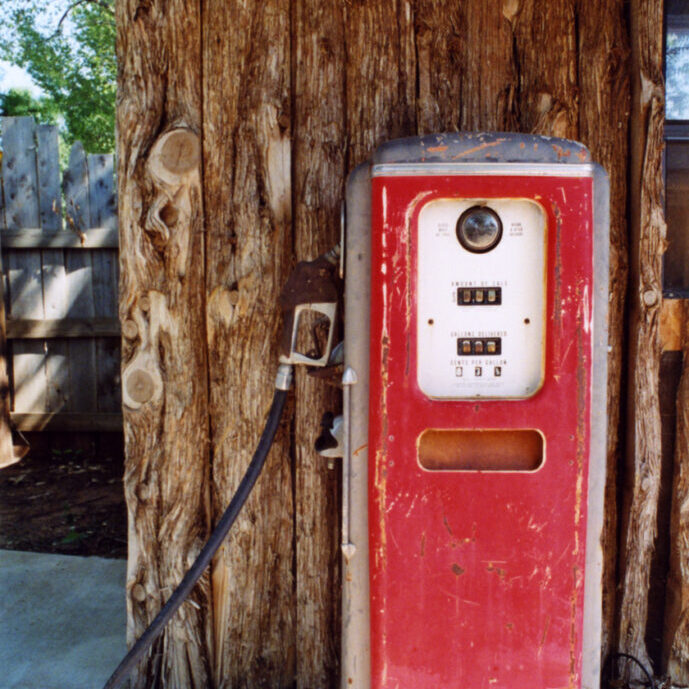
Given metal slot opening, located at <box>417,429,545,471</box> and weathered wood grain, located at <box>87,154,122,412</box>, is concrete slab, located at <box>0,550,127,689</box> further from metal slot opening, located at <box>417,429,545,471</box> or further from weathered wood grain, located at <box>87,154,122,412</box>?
weathered wood grain, located at <box>87,154,122,412</box>

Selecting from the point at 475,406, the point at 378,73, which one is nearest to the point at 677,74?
the point at 378,73

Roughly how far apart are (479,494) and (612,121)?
4.36 feet

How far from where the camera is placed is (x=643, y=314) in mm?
2141

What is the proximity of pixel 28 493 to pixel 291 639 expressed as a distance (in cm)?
308

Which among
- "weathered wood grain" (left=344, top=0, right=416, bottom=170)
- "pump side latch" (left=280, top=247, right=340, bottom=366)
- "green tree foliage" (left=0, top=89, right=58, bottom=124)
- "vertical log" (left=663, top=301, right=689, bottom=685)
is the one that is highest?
"green tree foliage" (left=0, top=89, right=58, bottom=124)

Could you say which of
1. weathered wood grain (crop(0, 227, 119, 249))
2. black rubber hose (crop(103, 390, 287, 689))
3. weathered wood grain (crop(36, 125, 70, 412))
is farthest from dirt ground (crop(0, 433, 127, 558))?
black rubber hose (crop(103, 390, 287, 689))

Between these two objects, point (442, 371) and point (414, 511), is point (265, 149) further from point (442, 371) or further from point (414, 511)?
point (414, 511)

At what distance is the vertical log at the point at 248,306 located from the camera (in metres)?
2.11

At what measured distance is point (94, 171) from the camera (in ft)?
16.6

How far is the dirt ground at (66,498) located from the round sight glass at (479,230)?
9.58 ft

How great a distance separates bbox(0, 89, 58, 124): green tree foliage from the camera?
1375 centimetres

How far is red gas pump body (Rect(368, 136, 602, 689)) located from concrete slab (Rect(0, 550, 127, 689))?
4.75 ft

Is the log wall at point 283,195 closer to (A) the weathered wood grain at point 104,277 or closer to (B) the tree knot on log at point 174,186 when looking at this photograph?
(B) the tree knot on log at point 174,186

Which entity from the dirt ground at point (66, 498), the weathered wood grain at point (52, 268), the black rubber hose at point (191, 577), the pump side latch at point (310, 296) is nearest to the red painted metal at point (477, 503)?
the pump side latch at point (310, 296)
